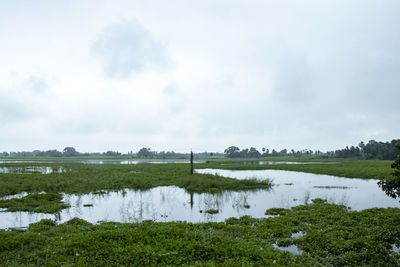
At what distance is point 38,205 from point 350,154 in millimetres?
145488

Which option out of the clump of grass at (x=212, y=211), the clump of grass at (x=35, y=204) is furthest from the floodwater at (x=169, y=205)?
the clump of grass at (x=35, y=204)

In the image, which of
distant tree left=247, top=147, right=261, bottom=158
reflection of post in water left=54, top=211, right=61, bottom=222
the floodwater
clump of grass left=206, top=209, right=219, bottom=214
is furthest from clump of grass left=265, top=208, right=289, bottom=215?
distant tree left=247, top=147, right=261, bottom=158

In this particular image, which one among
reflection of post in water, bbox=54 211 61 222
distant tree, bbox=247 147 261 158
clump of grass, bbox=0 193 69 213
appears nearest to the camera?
reflection of post in water, bbox=54 211 61 222

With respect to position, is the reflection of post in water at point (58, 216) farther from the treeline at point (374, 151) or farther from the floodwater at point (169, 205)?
the treeline at point (374, 151)

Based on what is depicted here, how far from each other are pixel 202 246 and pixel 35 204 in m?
13.8

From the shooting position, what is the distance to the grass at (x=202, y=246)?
782 centimetres

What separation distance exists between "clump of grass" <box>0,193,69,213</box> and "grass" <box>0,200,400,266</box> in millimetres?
4325

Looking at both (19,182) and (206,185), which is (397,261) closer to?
(206,185)

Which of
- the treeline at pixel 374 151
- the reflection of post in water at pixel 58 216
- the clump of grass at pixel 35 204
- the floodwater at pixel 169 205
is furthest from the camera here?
the treeline at pixel 374 151

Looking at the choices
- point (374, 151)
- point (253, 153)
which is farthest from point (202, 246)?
point (253, 153)

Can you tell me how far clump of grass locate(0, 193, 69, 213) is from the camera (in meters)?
15.4

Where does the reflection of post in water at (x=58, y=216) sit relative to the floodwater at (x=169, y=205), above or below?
above

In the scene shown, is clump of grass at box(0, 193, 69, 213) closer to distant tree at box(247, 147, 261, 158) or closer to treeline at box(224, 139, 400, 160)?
treeline at box(224, 139, 400, 160)

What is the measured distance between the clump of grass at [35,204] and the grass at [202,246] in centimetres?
432
